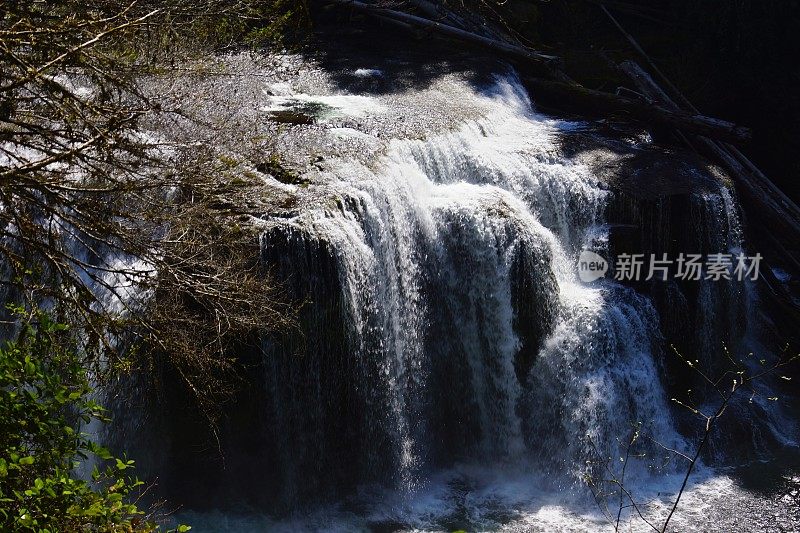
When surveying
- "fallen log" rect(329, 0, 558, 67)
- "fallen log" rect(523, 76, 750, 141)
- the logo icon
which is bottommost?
the logo icon

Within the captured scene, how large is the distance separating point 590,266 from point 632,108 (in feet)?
12.1

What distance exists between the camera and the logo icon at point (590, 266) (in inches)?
446

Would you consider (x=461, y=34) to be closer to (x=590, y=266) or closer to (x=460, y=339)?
(x=590, y=266)

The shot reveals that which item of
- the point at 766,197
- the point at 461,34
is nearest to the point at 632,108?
the point at 766,197

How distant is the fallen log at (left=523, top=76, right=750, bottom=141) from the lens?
43.3 ft

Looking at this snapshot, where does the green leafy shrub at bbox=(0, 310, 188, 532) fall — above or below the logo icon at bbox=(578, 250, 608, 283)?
below

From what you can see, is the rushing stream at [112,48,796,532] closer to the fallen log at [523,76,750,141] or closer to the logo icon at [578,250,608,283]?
the logo icon at [578,250,608,283]

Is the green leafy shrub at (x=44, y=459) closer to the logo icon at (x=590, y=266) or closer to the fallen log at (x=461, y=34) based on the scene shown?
the logo icon at (x=590, y=266)

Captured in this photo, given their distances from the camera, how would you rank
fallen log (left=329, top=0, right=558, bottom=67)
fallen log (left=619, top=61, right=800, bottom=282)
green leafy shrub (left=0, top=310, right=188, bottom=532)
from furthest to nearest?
1. fallen log (left=329, top=0, right=558, bottom=67)
2. fallen log (left=619, top=61, right=800, bottom=282)
3. green leafy shrub (left=0, top=310, right=188, bottom=532)

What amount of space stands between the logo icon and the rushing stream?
98 mm

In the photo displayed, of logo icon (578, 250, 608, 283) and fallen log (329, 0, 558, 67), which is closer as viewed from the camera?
logo icon (578, 250, 608, 283)

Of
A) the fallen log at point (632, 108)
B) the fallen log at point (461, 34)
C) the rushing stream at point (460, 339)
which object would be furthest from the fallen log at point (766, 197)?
the fallen log at point (461, 34)

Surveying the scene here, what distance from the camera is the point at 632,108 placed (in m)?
14.0

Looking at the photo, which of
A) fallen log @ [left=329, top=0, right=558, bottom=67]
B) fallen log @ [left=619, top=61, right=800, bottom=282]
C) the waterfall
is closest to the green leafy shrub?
the waterfall
